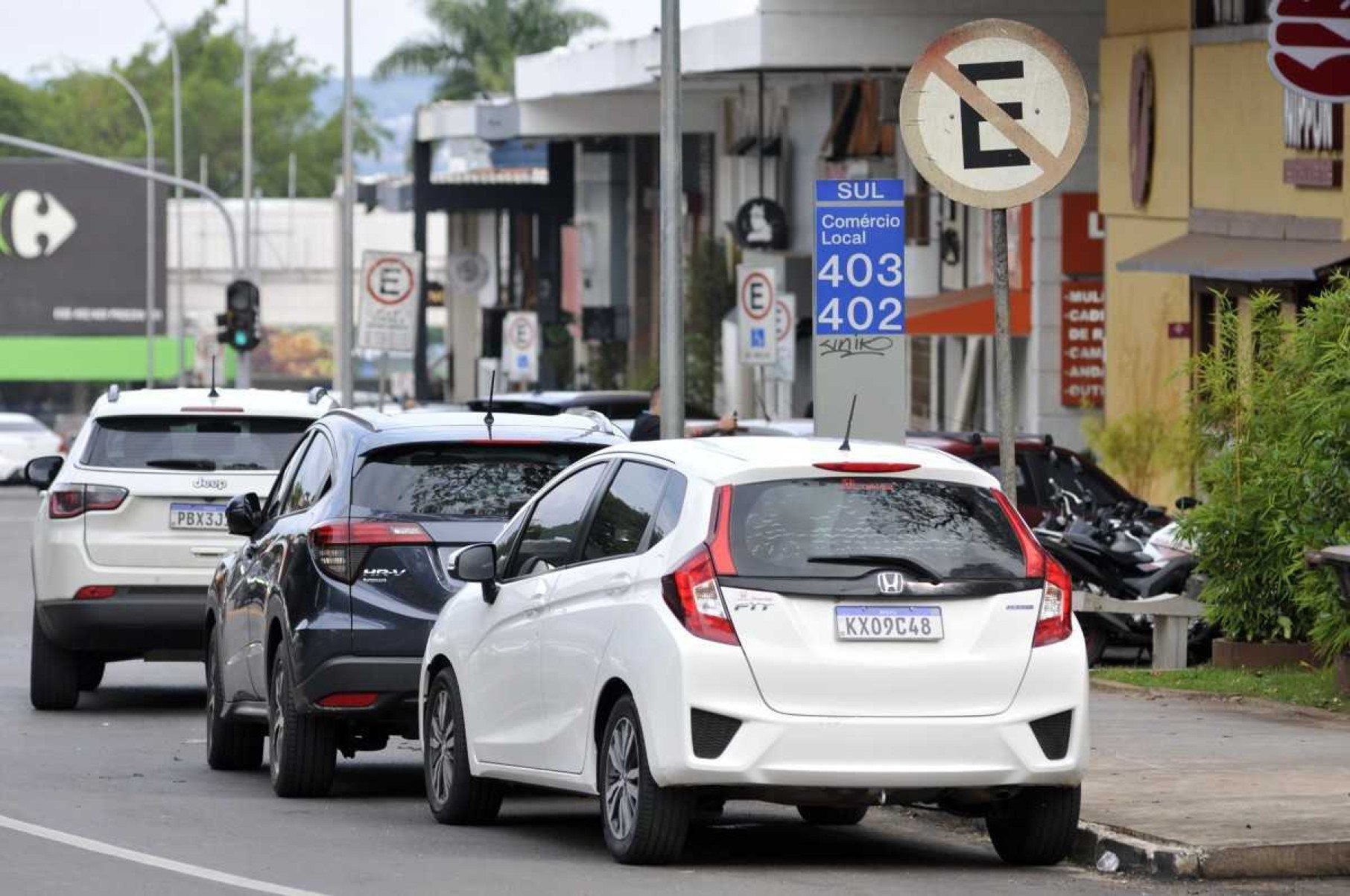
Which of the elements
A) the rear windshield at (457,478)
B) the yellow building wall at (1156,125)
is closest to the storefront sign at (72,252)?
the yellow building wall at (1156,125)

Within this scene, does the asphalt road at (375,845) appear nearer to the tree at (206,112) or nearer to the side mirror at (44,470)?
the side mirror at (44,470)

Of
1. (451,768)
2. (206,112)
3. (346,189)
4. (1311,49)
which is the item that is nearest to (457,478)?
(451,768)

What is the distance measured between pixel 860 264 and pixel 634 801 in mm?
4638

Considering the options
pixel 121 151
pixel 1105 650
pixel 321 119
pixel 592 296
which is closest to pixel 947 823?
pixel 1105 650

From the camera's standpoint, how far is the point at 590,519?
10.7 metres

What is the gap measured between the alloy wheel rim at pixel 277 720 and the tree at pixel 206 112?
379 ft

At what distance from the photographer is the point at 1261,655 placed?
17344mm

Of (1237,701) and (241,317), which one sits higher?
(241,317)

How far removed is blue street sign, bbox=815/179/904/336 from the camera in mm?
13930

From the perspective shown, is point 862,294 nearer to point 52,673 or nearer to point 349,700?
point 349,700

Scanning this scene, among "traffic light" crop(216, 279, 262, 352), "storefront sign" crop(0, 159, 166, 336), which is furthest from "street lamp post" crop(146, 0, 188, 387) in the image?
"traffic light" crop(216, 279, 262, 352)

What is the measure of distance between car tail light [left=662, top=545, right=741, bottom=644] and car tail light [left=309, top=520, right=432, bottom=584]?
2.74 meters

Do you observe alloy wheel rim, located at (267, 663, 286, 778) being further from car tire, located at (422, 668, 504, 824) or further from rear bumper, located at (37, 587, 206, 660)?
rear bumper, located at (37, 587, 206, 660)

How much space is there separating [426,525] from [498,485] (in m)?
0.40
